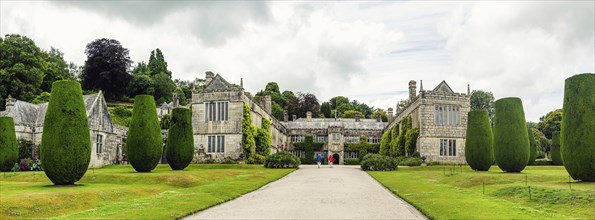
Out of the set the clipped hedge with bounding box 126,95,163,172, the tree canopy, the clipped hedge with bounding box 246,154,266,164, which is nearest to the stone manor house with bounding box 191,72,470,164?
the clipped hedge with bounding box 246,154,266,164

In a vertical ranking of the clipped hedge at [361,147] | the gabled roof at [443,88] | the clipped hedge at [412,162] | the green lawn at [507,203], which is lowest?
the clipped hedge at [412,162]

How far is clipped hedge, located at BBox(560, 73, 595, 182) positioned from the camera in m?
20.7

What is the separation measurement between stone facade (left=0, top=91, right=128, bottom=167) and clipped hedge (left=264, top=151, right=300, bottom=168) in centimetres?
1540

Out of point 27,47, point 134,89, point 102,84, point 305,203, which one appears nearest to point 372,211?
point 305,203

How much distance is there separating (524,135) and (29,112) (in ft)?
138

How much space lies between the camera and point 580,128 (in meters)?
21.2

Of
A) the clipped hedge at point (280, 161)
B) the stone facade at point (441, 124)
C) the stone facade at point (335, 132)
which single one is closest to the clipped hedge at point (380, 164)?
the clipped hedge at point (280, 161)

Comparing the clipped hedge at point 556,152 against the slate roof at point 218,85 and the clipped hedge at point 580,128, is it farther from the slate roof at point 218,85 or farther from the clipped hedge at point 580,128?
the slate roof at point 218,85

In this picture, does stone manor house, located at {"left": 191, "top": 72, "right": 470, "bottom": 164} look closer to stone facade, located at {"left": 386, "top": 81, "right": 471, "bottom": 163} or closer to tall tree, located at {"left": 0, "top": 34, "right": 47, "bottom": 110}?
stone facade, located at {"left": 386, "top": 81, "right": 471, "bottom": 163}

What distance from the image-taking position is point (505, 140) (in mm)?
30234

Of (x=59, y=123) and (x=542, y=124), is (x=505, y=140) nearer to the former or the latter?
(x=59, y=123)

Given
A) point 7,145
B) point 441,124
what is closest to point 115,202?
point 7,145

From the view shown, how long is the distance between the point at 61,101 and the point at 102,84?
2499 inches

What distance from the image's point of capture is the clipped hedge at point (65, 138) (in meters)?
21.3
